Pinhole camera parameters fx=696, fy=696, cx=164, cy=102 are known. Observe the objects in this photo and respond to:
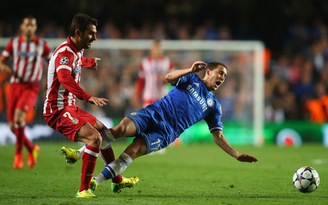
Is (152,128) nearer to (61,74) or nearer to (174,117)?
(174,117)

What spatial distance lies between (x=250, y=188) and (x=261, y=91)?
10.2 meters

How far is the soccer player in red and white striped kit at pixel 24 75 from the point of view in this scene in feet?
40.2

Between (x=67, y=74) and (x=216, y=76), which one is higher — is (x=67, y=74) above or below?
below

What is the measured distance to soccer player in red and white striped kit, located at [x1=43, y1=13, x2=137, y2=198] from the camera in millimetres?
7789

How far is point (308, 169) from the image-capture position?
8.40 m

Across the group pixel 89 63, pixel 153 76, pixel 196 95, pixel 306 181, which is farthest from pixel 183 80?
pixel 153 76

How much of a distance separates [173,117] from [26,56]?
4831 mm

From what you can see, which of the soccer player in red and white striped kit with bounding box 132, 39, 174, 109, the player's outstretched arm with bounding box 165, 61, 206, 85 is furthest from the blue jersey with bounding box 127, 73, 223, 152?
the soccer player in red and white striped kit with bounding box 132, 39, 174, 109

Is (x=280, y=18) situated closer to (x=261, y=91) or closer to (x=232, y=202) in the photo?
(x=261, y=91)

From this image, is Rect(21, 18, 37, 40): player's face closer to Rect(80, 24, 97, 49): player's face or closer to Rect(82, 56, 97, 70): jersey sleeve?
Rect(82, 56, 97, 70): jersey sleeve

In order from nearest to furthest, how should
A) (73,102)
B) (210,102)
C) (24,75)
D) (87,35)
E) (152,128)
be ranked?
(87,35) < (73,102) < (152,128) < (210,102) < (24,75)

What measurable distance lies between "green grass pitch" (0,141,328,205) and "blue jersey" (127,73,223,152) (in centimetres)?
74

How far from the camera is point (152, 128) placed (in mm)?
8477

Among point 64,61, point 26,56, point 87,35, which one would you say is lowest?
point 64,61
